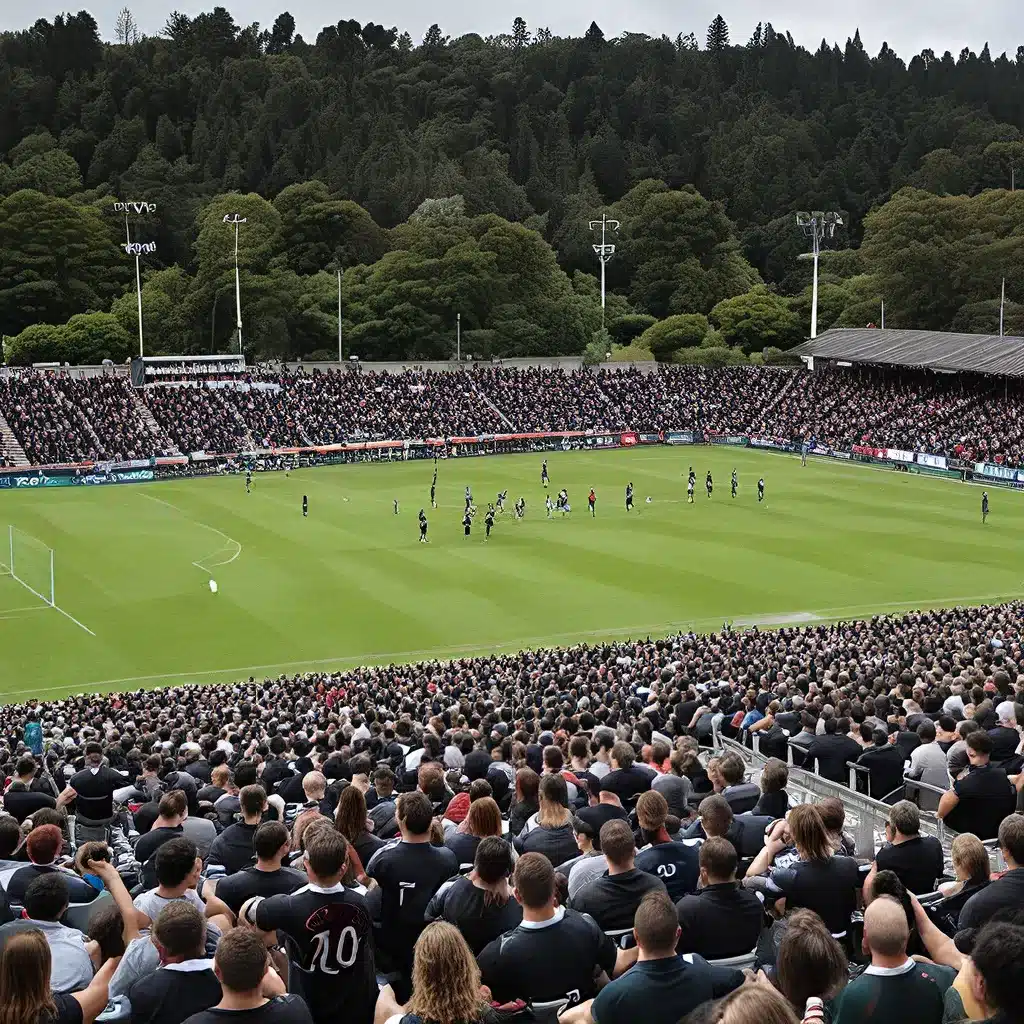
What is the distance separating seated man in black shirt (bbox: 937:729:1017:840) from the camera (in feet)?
37.9

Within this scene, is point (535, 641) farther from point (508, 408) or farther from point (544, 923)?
point (508, 408)

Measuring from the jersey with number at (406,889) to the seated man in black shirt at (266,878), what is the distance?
59 centimetres

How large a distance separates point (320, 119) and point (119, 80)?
80.4 feet

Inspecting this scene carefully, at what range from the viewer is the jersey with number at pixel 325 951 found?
25.0 ft

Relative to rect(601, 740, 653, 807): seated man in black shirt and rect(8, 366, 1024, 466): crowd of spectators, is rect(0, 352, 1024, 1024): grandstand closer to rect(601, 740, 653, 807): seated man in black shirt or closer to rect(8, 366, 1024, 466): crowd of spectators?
rect(601, 740, 653, 807): seated man in black shirt

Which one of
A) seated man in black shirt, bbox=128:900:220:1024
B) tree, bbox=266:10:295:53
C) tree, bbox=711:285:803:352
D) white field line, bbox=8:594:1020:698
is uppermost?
tree, bbox=266:10:295:53

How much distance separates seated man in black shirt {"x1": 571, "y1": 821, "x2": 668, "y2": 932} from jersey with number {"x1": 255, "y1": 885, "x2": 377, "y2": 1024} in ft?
4.66

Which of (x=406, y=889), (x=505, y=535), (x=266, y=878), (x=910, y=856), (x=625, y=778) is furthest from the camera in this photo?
(x=505, y=535)

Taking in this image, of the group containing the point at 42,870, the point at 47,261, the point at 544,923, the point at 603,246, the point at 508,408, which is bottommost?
the point at 508,408

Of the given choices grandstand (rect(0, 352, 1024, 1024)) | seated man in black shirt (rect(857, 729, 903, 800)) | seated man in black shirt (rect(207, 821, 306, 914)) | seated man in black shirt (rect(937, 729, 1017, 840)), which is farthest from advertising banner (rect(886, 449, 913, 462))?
seated man in black shirt (rect(207, 821, 306, 914))

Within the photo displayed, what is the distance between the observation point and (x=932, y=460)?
251ft

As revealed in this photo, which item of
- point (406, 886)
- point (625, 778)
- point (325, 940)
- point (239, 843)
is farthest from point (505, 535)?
point (325, 940)

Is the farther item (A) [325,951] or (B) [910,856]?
(B) [910,856]

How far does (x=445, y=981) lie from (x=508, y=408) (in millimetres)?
90107
